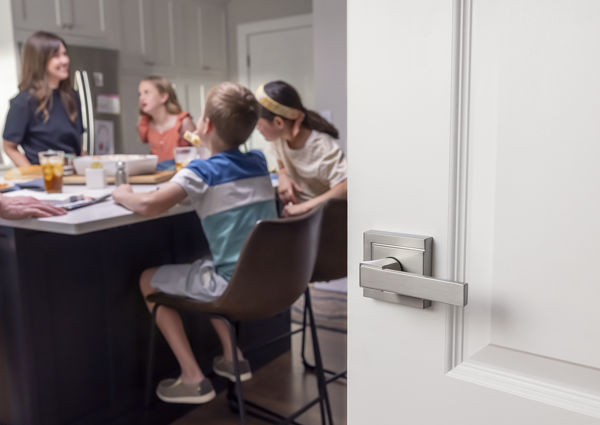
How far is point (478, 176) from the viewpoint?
1.49 ft

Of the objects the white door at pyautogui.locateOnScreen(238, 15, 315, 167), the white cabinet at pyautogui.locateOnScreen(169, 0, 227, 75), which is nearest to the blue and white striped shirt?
the white door at pyautogui.locateOnScreen(238, 15, 315, 167)

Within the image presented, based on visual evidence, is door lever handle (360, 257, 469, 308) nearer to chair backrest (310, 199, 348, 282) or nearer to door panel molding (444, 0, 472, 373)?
door panel molding (444, 0, 472, 373)

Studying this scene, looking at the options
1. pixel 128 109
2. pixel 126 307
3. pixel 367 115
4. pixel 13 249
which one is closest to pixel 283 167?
pixel 126 307

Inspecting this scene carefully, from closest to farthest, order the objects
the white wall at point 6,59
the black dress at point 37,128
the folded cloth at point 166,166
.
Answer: the folded cloth at point 166,166 < the black dress at point 37,128 < the white wall at point 6,59

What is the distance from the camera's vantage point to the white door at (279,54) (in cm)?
505

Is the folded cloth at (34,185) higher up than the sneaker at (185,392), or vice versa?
the folded cloth at (34,185)

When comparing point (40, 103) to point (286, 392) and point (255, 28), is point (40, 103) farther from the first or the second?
point (255, 28)

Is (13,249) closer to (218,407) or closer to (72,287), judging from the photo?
(72,287)

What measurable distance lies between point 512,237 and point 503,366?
112 millimetres

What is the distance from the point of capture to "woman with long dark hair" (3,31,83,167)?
281 cm

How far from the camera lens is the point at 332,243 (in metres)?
1.85

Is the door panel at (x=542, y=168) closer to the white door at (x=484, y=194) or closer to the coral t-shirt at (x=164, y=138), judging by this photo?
the white door at (x=484, y=194)

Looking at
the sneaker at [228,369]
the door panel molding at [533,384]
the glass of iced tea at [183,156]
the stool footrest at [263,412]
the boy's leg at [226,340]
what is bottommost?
the stool footrest at [263,412]

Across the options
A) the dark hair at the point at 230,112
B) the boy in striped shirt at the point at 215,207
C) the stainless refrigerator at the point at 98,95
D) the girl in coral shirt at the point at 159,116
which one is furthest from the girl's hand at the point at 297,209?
the stainless refrigerator at the point at 98,95
